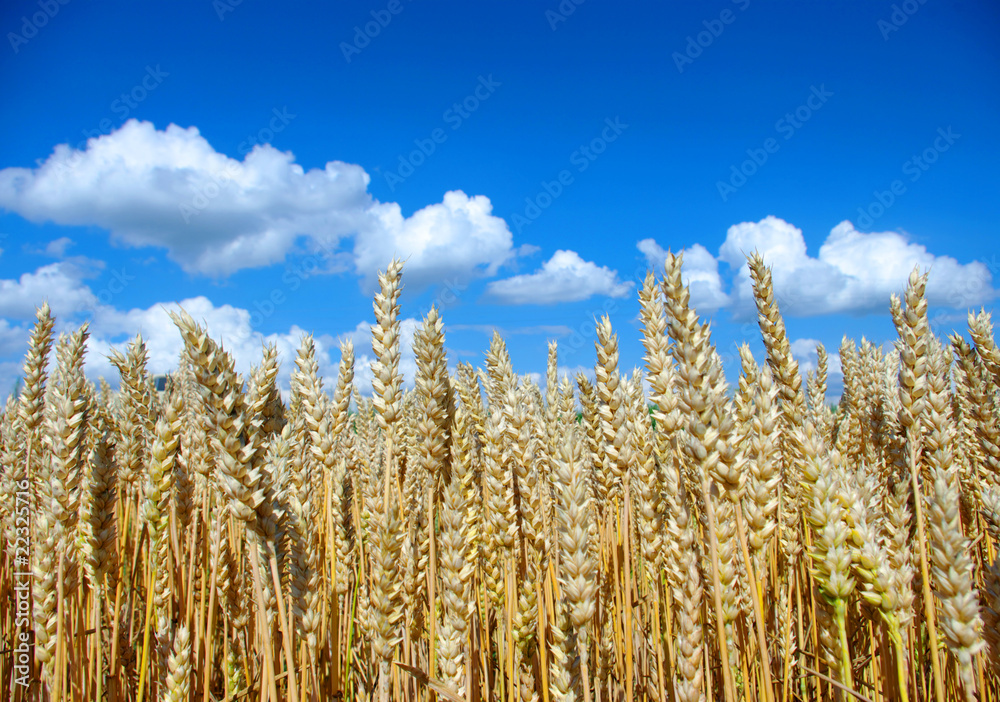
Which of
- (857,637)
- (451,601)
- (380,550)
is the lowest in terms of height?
(857,637)

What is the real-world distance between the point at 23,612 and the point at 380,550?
237cm

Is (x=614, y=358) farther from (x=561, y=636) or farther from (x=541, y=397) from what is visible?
(x=541, y=397)

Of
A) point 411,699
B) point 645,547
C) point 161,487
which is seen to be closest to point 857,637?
point 645,547

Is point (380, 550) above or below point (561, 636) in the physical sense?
above

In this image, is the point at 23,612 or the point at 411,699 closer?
the point at 411,699

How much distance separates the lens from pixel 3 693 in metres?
2.74

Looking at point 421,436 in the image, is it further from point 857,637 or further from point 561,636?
point 857,637

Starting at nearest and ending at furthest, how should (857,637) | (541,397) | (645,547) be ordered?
1. (645,547)
2. (857,637)
3. (541,397)

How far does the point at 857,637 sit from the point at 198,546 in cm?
387

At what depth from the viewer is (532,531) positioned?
2.28 m

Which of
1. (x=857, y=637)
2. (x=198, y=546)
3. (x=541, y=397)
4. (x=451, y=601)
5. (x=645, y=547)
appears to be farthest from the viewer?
(x=541, y=397)

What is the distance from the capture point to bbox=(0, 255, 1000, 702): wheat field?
151cm

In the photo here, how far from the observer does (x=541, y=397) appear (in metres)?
7.23

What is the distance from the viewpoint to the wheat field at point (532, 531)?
4.95 ft
